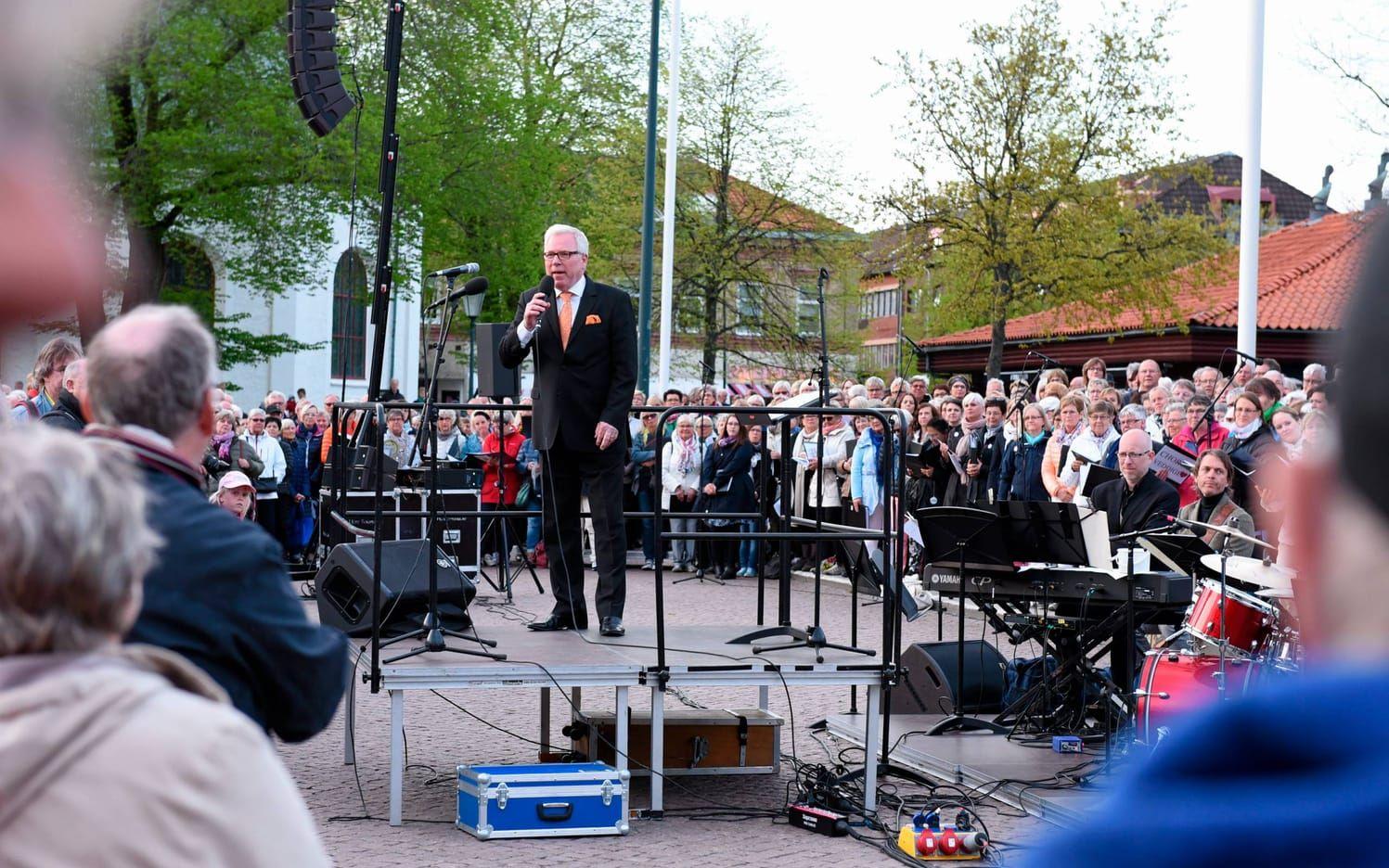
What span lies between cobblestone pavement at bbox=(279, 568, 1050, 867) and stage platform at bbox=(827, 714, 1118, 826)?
141 millimetres

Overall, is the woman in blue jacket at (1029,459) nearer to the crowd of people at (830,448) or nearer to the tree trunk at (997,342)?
the crowd of people at (830,448)

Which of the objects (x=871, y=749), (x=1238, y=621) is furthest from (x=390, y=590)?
(x=1238, y=621)

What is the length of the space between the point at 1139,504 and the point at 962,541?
164cm

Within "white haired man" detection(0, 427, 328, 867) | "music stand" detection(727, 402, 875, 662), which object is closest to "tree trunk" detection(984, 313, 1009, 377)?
"music stand" detection(727, 402, 875, 662)

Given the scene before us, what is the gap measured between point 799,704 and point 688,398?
423 inches

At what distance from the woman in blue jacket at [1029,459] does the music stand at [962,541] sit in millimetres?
5304

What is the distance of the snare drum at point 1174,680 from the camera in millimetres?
8445

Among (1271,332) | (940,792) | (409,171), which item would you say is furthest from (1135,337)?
(940,792)

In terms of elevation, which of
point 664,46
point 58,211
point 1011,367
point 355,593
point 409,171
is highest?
point 664,46

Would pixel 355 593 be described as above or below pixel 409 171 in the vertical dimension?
below

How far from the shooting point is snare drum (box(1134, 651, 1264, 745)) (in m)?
8.45

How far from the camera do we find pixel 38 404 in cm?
1062

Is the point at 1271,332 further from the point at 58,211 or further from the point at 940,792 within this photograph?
the point at 58,211

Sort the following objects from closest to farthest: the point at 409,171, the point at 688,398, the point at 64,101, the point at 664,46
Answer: the point at 64,101, the point at 688,398, the point at 409,171, the point at 664,46
